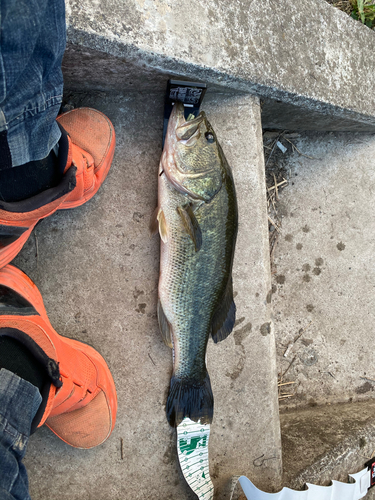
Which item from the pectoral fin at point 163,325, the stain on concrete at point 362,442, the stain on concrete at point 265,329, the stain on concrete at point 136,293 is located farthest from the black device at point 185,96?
the stain on concrete at point 362,442

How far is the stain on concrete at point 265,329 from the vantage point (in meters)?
2.48

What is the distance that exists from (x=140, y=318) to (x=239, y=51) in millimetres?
1782

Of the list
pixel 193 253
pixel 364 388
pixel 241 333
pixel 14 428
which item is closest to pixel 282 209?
pixel 241 333

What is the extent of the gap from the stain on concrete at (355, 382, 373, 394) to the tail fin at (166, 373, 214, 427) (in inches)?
70.0

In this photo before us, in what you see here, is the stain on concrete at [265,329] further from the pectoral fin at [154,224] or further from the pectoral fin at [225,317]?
the pectoral fin at [154,224]

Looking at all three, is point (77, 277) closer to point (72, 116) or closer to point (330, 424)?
point (72, 116)

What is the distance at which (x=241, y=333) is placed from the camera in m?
2.47

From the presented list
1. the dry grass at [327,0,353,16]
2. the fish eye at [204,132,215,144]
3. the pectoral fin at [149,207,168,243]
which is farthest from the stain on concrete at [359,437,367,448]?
the dry grass at [327,0,353,16]

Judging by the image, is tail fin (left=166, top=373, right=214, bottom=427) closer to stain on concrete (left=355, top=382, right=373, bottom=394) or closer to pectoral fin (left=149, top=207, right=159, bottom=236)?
pectoral fin (left=149, top=207, right=159, bottom=236)

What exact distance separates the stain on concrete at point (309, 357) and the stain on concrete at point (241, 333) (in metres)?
1.03

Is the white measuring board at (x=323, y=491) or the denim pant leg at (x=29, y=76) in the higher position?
the denim pant leg at (x=29, y=76)

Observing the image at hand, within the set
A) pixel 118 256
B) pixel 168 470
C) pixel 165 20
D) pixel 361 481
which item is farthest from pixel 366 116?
Answer: pixel 168 470

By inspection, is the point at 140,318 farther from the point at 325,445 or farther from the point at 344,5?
the point at 344,5

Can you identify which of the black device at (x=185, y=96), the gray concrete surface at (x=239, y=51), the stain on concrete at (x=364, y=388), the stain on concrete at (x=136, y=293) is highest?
the gray concrete surface at (x=239, y=51)
